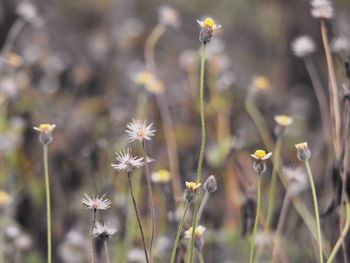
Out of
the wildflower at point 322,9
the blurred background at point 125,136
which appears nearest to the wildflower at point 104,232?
the blurred background at point 125,136

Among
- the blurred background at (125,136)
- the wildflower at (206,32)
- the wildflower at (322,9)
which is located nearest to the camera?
the wildflower at (206,32)

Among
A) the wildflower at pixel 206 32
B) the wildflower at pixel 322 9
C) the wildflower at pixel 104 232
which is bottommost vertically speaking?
the wildflower at pixel 104 232

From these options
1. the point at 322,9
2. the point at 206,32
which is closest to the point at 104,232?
the point at 206,32

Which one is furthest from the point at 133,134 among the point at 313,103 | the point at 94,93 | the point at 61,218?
the point at 313,103

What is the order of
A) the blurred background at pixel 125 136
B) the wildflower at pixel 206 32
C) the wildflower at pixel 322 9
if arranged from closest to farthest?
the wildflower at pixel 206 32
the wildflower at pixel 322 9
the blurred background at pixel 125 136

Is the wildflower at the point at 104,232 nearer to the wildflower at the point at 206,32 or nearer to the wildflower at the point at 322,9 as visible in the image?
the wildflower at the point at 206,32

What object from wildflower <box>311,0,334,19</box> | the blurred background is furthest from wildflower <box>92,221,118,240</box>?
wildflower <box>311,0,334,19</box>

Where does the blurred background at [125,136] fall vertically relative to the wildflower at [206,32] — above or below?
above

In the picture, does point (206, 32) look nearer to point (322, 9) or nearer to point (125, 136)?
point (322, 9)

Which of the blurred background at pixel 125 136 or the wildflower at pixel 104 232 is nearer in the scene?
the wildflower at pixel 104 232
